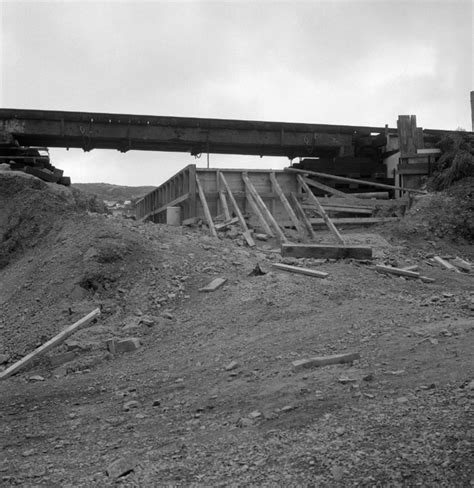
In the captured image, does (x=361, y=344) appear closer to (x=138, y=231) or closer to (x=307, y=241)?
(x=138, y=231)

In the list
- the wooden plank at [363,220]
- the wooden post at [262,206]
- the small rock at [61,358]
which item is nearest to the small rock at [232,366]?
the small rock at [61,358]

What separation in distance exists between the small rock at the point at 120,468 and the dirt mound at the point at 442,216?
440 inches

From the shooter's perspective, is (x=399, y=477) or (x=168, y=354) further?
(x=168, y=354)

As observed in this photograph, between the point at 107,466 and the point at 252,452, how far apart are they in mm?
1002

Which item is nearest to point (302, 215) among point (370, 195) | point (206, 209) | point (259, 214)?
point (259, 214)

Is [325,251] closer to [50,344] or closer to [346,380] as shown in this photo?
[50,344]

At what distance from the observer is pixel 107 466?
12.5ft

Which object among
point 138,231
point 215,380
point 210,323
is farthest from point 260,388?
point 138,231

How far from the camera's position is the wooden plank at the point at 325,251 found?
34.3 feet

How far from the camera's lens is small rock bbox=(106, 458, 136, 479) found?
3652 mm

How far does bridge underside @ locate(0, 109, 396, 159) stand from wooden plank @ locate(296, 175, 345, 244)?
152 inches

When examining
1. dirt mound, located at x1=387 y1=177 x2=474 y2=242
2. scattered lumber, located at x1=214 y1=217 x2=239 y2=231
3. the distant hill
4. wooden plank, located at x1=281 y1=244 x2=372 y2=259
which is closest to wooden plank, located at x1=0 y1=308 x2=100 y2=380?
wooden plank, located at x1=281 y1=244 x2=372 y2=259

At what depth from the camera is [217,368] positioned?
5.61 meters

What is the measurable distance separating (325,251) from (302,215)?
13.1 feet
